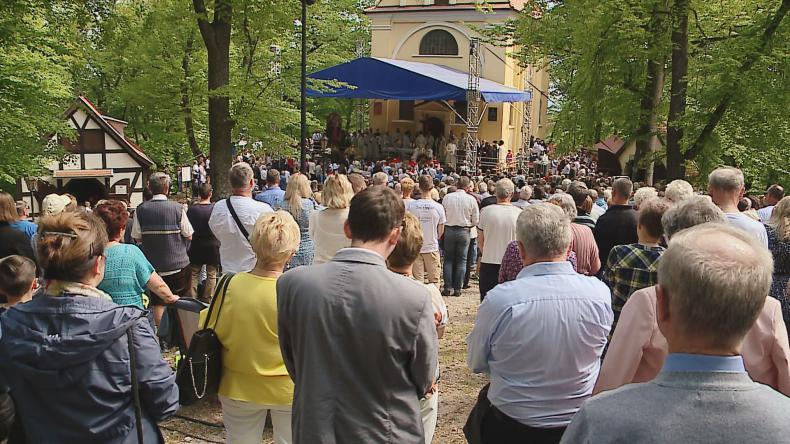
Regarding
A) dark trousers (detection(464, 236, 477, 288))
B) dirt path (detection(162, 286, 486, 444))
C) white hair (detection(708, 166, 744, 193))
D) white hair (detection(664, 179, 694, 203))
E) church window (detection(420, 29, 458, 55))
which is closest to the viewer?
white hair (detection(708, 166, 744, 193))

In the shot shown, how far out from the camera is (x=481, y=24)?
3556 cm

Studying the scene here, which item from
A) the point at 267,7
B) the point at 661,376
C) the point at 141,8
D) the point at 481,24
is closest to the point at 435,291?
the point at 661,376

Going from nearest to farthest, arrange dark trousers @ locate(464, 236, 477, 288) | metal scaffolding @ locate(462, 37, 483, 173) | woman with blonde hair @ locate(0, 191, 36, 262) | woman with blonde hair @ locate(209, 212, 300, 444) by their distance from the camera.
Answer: woman with blonde hair @ locate(209, 212, 300, 444), woman with blonde hair @ locate(0, 191, 36, 262), dark trousers @ locate(464, 236, 477, 288), metal scaffolding @ locate(462, 37, 483, 173)

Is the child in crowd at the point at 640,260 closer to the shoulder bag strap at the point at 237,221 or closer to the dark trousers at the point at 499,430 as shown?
the dark trousers at the point at 499,430

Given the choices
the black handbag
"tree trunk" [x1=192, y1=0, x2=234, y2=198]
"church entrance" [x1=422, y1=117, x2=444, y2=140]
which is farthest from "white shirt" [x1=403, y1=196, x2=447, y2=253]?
"church entrance" [x1=422, y1=117, x2=444, y2=140]

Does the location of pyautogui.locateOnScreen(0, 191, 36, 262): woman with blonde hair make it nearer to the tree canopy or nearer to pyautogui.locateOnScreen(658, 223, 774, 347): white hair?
pyautogui.locateOnScreen(658, 223, 774, 347): white hair

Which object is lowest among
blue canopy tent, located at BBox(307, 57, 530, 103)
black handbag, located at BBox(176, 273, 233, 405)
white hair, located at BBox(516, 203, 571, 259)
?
black handbag, located at BBox(176, 273, 233, 405)

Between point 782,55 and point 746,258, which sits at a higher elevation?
point 782,55

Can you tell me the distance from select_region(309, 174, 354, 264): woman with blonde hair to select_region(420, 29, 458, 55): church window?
107ft

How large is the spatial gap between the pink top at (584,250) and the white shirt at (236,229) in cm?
258

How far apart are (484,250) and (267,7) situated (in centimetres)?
918

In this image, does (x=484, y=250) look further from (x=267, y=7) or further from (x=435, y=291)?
(x=267, y=7)

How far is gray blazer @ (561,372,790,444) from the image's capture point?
1604mm

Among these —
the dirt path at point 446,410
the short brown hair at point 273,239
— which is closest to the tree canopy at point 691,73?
the dirt path at point 446,410
